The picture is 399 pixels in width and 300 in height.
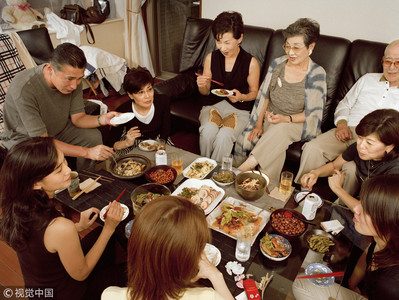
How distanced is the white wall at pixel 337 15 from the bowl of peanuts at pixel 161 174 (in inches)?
94.0

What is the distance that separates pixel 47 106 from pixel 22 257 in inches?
57.0

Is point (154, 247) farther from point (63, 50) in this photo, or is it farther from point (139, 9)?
point (139, 9)

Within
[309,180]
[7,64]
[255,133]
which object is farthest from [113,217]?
[7,64]

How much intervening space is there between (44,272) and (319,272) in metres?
1.22

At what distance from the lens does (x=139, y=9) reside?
16.1ft

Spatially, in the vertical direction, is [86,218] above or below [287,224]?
below

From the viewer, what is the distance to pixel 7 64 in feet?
9.30

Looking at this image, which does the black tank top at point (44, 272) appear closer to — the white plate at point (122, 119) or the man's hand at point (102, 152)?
the man's hand at point (102, 152)

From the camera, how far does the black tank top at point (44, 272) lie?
4.14 ft

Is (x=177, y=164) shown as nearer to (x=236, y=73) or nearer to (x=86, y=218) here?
(x=86, y=218)

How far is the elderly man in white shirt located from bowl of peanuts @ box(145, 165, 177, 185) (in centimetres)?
120

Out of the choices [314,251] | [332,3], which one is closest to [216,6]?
[332,3]

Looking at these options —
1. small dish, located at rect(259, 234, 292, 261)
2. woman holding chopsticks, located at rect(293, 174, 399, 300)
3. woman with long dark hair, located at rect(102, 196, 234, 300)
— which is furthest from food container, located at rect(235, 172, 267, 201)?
woman with long dark hair, located at rect(102, 196, 234, 300)

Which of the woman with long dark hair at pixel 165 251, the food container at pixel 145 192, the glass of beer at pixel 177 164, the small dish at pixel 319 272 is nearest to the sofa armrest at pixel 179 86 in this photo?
the glass of beer at pixel 177 164
